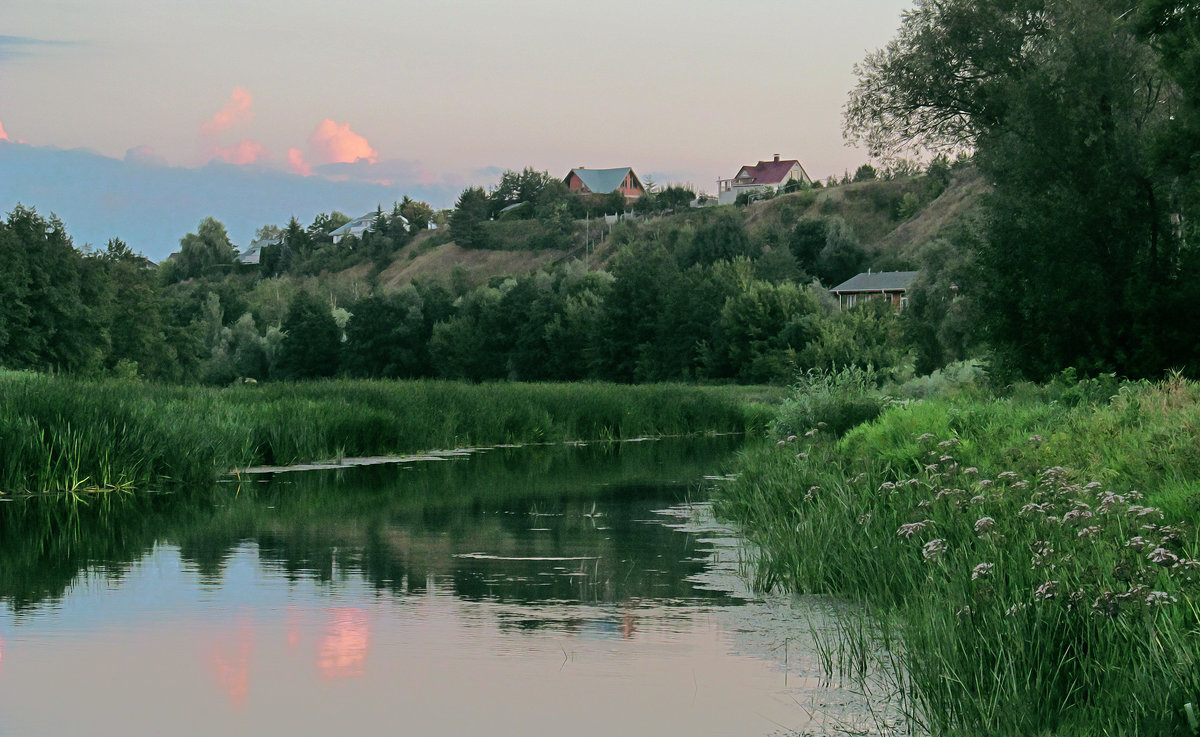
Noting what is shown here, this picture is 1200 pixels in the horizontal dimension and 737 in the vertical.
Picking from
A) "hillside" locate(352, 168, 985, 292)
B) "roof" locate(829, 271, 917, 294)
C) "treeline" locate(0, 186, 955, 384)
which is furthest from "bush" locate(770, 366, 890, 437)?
"hillside" locate(352, 168, 985, 292)

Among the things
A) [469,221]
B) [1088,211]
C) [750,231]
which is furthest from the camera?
[469,221]

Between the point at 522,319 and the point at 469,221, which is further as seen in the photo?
the point at 469,221

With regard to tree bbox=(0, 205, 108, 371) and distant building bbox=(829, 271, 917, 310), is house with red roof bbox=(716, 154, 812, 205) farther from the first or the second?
tree bbox=(0, 205, 108, 371)

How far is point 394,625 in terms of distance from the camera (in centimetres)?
908

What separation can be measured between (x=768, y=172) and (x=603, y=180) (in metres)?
20.1

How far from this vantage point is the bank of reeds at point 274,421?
56.0ft

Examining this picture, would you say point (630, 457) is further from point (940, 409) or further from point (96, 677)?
point (96, 677)

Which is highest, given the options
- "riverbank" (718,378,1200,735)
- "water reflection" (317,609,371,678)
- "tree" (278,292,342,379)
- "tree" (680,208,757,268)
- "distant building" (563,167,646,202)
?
"distant building" (563,167,646,202)

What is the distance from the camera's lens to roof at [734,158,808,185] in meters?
153

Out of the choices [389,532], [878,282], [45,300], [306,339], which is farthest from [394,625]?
[878,282]

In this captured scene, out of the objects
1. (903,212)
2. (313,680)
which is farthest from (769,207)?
(313,680)

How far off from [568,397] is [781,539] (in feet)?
72.0

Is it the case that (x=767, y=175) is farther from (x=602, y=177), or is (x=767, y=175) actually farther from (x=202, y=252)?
(x=202, y=252)

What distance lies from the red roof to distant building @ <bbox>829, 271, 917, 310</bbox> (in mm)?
67780
